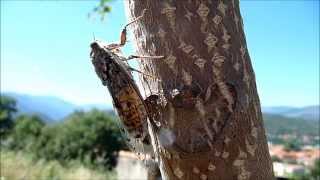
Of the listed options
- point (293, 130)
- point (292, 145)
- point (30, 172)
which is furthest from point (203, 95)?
point (293, 130)

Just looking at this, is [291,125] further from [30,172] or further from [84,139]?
[30,172]

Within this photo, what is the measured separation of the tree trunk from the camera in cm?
105

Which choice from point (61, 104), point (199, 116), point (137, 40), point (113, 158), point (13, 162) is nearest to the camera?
point (199, 116)

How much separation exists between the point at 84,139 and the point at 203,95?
20.5m

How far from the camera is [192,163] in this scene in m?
1.06

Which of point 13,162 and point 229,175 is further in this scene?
point 13,162

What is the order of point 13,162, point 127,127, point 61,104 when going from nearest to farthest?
point 127,127, point 13,162, point 61,104

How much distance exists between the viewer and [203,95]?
1043mm

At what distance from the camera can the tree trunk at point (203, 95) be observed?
1.05 metres

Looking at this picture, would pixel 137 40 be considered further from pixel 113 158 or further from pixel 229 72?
pixel 113 158

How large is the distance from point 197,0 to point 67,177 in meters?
10.3

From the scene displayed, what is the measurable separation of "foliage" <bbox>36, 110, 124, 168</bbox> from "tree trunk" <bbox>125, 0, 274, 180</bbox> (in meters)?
18.3

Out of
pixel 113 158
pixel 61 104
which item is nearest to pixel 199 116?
pixel 113 158

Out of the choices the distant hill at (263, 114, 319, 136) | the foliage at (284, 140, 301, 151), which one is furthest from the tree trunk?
the distant hill at (263, 114, 319, 136)
